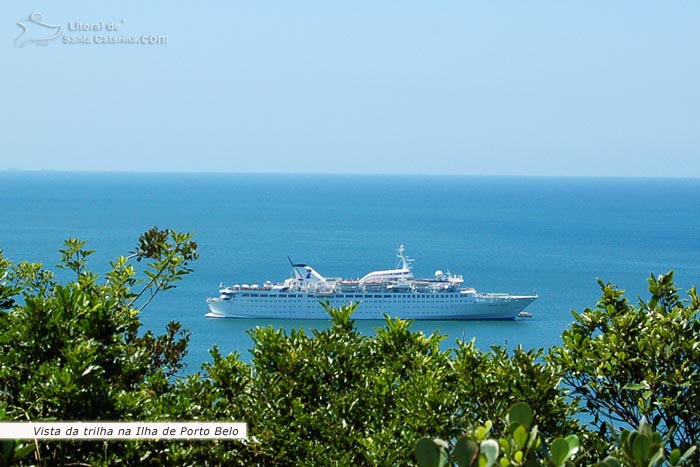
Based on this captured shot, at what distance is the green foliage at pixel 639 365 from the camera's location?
4.27 m

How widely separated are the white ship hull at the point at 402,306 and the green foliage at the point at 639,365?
3426cm

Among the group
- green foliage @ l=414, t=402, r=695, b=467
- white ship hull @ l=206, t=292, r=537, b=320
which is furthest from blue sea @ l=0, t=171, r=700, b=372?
green foliage @ l=414, t=402, r=695, b=467

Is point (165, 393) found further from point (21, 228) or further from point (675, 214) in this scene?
point (675, 214)

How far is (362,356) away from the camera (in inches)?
187

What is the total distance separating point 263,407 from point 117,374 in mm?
721

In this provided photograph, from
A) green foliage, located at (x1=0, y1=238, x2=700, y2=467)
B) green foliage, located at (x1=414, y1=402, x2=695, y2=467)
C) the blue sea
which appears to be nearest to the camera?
green foliage, located at (x1=414, y1=402, x2=695, y2=467)

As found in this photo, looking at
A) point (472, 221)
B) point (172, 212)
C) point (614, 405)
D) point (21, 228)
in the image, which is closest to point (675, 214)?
point (472, 221)

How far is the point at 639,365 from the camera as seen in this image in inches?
172

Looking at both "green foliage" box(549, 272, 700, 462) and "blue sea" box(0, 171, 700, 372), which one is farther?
"blue sea" box(0, 171, 700, 372)

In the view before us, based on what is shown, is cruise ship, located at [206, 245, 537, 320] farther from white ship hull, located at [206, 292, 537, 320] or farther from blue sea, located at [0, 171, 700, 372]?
blue sea, located at [0, 171, 700, 372]

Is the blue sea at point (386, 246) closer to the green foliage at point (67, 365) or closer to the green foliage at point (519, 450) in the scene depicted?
the green foliage at point (67, 365)

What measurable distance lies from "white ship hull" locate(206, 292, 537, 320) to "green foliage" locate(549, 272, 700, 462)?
34257 millimetres

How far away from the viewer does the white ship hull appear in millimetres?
38906

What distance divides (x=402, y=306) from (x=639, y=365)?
3517cm
